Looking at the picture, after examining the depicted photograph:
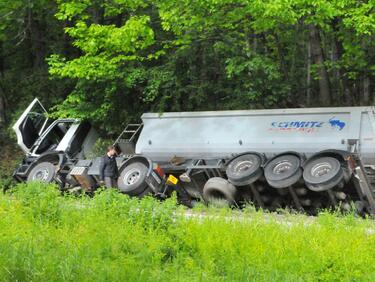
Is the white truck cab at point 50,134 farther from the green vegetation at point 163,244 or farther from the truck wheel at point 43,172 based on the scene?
the green vegetation at point 163,244

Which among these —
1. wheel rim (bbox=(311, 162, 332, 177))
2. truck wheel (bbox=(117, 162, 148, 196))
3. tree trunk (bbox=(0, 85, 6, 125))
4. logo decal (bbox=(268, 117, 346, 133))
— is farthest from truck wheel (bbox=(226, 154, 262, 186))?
tree trunk (bbox=(0, 85, 6, 125))

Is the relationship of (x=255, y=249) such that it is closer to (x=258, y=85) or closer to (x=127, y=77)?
(x=258, y=85)

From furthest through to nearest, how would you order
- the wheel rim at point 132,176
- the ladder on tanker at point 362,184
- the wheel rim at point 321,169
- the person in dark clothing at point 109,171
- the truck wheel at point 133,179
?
1. the person in dark clothing at point 109,171
2. the wheel rim at point 132,176
3. the truck wheel at point 133,179
4. the wheel rim at point 321,169
5. the ladder on tanker at point 362,184

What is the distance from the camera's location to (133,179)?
1516cm

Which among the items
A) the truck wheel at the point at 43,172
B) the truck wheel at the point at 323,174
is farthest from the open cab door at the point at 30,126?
the truck wheel at the point at 323,174

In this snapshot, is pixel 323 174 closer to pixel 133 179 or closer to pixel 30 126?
pixel 133 179

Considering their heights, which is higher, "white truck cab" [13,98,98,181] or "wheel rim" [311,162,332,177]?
"white truck cab" [13,98,98,181]

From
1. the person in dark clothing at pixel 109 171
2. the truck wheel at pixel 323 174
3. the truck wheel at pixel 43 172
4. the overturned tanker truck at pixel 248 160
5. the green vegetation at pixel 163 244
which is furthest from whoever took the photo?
the truck wheel at pixel 43 172

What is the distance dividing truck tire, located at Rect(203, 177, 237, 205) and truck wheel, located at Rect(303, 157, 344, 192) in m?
1.84

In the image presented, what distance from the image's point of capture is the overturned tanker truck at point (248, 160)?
12.6 metres

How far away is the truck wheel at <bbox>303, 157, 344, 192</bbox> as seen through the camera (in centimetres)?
1211

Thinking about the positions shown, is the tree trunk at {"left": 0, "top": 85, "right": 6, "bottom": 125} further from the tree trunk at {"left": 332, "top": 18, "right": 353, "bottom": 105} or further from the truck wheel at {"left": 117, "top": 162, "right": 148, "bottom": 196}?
the tree trunk at {"left": 332, "top": 18, "right": 353, "bottom": 105}

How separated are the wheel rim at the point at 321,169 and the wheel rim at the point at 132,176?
467 cm

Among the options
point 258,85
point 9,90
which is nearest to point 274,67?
point 258,85
